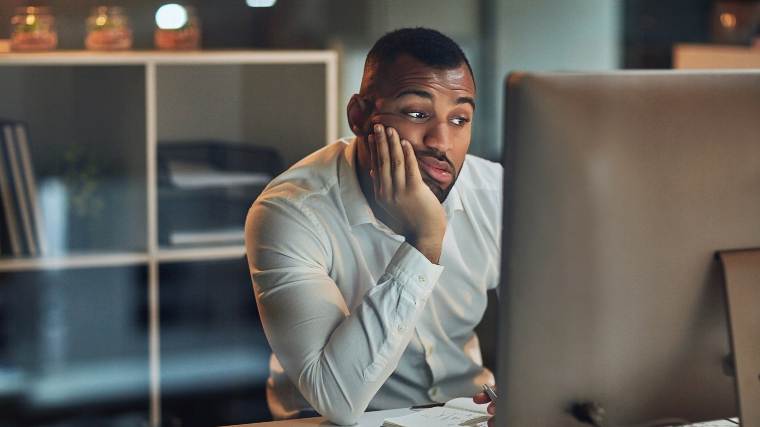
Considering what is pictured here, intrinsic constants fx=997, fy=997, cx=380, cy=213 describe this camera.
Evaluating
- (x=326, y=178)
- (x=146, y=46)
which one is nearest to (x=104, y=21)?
(x=146, y=46)

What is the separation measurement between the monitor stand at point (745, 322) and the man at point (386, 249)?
0.61m

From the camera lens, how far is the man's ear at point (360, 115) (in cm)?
184

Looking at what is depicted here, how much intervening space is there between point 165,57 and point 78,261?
0.55 m

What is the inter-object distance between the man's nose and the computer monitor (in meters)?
0.75

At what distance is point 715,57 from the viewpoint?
3096 mm

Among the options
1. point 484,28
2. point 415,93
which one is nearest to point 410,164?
point 415,93

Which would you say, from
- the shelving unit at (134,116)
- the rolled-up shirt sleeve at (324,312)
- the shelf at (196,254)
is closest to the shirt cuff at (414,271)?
the rolled-up shirt sleeve at (324,312)

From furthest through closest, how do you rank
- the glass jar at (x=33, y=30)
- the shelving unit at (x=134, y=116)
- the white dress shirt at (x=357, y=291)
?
1. the shelving unit at (x=134, y=116)
2. the glass jar at (x=33, y=30)
3. the white dress shirt at (x=357, y=291)

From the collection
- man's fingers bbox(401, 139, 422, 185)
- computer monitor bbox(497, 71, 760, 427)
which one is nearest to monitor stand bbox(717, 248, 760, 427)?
computer monitor bbox(497, 71, 760, 427)

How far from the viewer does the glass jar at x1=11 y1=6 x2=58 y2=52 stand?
2275 mm

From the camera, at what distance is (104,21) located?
7.88 feet

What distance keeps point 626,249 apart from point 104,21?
5.60 ft

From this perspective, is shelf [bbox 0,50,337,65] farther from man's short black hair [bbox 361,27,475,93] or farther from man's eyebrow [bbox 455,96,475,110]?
man's eyebrow [bbox 455,96,475,110]

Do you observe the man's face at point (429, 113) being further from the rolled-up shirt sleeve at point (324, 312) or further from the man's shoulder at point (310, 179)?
the rolled-up shirt sleeve at point (324, 312)
